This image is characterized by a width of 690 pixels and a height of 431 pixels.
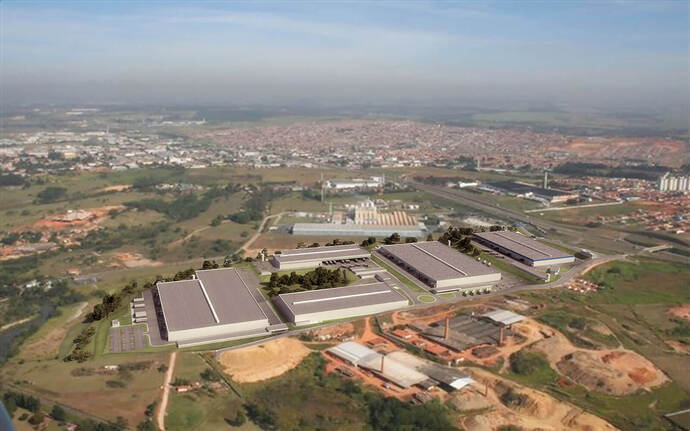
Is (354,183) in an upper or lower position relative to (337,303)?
upper

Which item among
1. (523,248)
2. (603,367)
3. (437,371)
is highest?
(523,248)

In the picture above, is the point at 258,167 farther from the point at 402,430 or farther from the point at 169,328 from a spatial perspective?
the point at 402,430

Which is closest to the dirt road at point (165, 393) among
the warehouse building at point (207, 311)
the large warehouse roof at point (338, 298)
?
the warehouse building at point (207, 311)

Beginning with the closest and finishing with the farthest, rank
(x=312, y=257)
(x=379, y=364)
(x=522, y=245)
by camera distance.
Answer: (x=379, y=364) < (x=312, y=257) < (x=522, y=245)

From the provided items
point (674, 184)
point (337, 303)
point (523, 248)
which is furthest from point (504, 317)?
point (674, 184)

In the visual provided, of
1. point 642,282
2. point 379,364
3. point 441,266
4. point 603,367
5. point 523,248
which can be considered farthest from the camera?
point 523,248

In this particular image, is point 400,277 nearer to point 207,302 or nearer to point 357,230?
point 207,302

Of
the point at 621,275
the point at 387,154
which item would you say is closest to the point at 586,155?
the point at 387,154

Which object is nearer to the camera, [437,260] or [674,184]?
[437,260]
